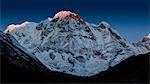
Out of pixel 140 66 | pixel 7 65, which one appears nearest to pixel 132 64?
pixel 140 66

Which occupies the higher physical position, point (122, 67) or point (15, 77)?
point (122, 67)

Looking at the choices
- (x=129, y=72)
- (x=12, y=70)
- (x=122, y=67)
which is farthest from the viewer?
(x=122, y=67)

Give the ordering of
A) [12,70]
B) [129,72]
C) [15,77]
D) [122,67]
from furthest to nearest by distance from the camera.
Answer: [122,67], [129,72], [12,70], [15,77]

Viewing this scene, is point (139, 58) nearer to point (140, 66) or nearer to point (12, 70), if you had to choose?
point (140, 66)

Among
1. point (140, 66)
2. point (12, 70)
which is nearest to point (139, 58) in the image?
point (140, 66)

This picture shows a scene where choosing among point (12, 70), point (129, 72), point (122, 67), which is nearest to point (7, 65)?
point (12, 70)

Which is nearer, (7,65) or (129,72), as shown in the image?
(7,65)

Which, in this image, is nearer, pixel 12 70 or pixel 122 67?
pixel 12 70

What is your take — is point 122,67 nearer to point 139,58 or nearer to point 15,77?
point 139,58
